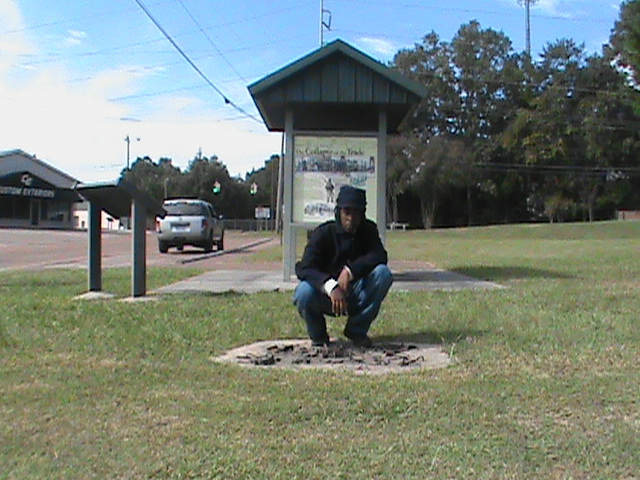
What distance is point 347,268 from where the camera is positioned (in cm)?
662

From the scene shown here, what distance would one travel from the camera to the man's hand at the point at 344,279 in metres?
6.42

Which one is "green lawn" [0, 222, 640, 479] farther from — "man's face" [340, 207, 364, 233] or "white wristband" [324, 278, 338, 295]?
"man's face" [340, 207, 364, 233]

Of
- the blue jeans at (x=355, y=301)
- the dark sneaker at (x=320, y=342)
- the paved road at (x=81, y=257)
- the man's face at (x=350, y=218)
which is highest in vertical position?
the man's face at (x=350, y=218)

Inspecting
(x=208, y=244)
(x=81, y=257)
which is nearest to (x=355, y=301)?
(x=81, y=257)

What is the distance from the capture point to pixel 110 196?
1079cm

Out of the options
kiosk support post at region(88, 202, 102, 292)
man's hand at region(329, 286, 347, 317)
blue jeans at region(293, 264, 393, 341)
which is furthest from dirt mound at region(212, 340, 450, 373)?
kiosk support post at region(88, 202, 102, 292)

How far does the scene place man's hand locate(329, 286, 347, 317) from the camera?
6.27 meters

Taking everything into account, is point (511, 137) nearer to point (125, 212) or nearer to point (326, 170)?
point (326, 170)

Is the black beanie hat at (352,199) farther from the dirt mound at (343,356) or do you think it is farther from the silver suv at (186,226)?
the silver suv at (186,226)

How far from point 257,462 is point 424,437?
945 mm

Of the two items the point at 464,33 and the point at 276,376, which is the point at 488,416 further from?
the point at 464,33

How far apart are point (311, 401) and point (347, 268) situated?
1.83 m

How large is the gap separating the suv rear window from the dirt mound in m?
20.7

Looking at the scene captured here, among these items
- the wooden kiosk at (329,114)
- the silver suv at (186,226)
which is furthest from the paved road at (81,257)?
the wooden kiosk at (329,114)
